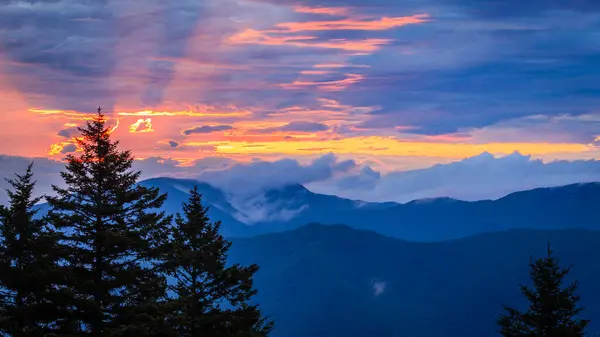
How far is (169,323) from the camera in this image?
35.1 m

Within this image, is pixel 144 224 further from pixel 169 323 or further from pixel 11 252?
pixel 11 252

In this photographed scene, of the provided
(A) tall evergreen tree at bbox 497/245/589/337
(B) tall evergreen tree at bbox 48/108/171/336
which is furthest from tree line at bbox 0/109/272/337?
(A) tall evergreen tree at bbox 497/245/589/337

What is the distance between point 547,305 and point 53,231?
2807 cm

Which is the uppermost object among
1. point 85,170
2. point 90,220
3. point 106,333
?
point 85,170

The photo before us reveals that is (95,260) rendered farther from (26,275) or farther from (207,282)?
(207,282)

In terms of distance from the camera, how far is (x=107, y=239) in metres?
34.6

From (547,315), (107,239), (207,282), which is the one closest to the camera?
(107,239)

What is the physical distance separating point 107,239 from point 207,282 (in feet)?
31.2

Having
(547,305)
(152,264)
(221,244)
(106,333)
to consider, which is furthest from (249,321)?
(547,305)

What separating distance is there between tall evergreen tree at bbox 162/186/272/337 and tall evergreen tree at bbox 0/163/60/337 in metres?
6.97

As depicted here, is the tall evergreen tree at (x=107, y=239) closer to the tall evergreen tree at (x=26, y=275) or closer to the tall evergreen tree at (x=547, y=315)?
the tall evergreen tree at (x=26, y=275)

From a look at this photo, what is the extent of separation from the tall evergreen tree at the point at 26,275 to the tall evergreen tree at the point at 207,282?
6.97 m

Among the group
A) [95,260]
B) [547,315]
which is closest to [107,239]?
[95,260]

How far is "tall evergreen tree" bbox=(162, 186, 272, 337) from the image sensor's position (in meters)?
41.2
